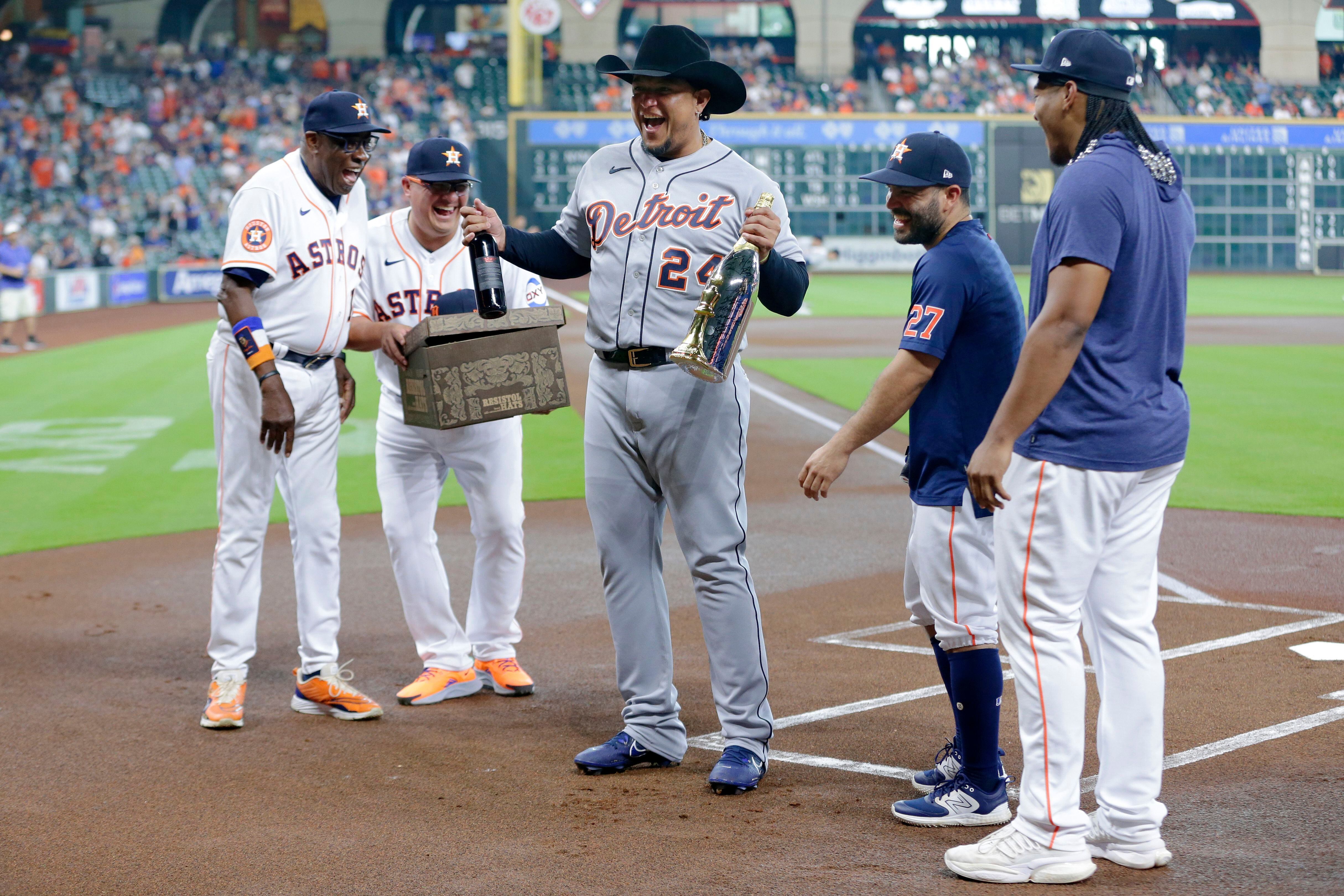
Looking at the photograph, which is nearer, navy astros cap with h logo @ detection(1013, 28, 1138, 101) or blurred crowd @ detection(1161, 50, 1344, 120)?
navy astros cap with h logo @ detection(1013, 28, 1138, 101)

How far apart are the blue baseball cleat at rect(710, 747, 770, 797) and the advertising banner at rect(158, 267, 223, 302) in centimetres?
2990

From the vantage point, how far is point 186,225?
34.8 m

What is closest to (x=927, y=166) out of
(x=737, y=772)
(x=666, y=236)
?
A: (x=666, y=236)

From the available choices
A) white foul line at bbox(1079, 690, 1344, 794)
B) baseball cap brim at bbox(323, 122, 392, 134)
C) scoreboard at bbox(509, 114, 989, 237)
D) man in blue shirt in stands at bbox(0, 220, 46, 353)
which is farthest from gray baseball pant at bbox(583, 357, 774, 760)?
scoreboard at bbox(509, 114, 989, 237)

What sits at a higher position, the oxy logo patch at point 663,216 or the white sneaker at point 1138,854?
the oxy logo patch at point 663,216

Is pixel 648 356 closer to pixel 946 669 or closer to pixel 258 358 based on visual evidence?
pixel 946 669

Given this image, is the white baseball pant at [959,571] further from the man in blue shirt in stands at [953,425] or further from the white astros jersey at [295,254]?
the white astros jersey at [295,254]

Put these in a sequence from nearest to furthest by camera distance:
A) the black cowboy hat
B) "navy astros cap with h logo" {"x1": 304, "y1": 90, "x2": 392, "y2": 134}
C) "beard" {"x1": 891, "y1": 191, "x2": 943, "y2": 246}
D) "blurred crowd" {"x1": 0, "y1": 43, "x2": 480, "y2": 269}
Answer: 1. "beard" {"x1": 891, "y1": 191, "x2": 943, "y2": 246}
2. the black cowboy hat
3. "navy astros cap with h logo" {"x1": 304, "y1": 90, "x2": 392, "y2": 134}
4. "blurred crowd" {"x1": 0, "y1": 43, "x2": 480, "y2": 269}

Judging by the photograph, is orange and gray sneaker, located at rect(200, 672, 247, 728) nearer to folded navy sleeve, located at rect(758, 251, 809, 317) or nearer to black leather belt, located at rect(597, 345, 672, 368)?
black leather belt, located at rect(597, 345, 672, 368)

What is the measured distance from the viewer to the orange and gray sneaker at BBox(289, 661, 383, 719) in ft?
16.2

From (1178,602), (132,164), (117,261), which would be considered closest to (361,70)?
(132,164)

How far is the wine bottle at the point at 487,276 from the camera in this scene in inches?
177

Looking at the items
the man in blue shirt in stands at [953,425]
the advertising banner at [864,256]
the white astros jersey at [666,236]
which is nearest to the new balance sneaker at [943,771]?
the man in blue shirt in stands at [953,425]

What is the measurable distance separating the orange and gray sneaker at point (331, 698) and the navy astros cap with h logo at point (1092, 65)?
130 inches
